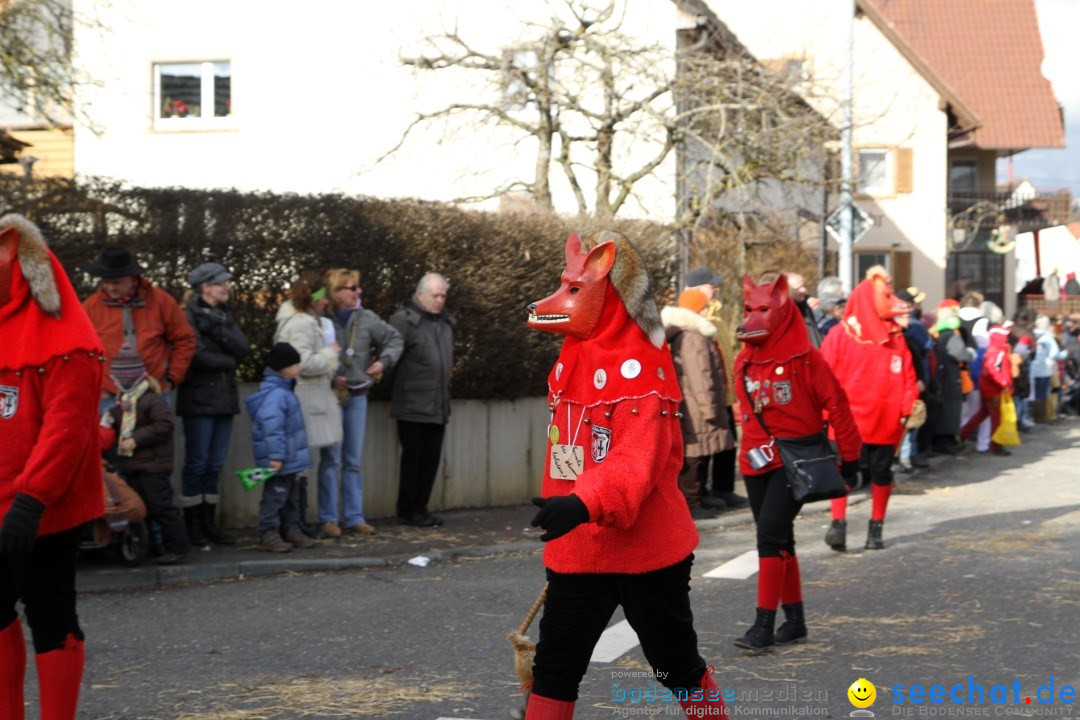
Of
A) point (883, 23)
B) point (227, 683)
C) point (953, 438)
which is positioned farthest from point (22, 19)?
point (883, 23)

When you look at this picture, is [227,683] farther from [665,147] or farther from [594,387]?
[665,147]

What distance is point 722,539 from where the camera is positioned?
38.0 feet

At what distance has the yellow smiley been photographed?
607 centimetres

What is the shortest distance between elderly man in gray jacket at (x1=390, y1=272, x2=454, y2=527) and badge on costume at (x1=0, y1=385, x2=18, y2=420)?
22.7ft

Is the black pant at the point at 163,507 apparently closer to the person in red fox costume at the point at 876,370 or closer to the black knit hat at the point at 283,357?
the black knit hat at the point at 283,357

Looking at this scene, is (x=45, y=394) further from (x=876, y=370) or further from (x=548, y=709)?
(x=876, y=370)

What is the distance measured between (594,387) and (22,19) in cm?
1054

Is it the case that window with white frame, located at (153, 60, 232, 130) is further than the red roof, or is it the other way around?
the red roof

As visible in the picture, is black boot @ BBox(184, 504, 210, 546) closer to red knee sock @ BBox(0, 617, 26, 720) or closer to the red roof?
red knee sock @ BBox(0, 617, 26, 720)

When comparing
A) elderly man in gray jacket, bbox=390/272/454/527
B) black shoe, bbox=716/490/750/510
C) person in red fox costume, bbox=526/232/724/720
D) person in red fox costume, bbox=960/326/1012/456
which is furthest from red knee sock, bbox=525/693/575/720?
person in red fox costume, bbox=960/326/1012/456

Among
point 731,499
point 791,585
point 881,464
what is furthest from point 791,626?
point 731,499

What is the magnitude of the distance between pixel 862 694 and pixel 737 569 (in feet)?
12.3

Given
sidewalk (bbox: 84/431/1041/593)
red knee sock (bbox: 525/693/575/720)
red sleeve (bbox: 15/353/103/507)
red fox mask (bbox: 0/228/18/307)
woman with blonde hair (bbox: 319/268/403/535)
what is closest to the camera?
red knee sock (bbox: 525/693/575/720)

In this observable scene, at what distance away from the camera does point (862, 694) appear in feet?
20.0
